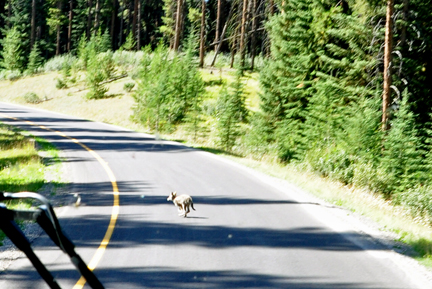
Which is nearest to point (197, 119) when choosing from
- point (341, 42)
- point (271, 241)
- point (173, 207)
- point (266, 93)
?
point (266, 93)

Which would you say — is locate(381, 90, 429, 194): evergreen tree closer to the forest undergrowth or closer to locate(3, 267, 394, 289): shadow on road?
the forest undergrowth

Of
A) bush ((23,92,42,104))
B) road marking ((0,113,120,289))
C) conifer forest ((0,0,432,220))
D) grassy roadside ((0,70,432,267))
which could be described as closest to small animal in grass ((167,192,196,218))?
road marking ((0,113,120,289))

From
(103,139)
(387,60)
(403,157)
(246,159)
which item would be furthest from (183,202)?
(103,139)

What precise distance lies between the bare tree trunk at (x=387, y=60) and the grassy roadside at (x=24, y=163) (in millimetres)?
14966

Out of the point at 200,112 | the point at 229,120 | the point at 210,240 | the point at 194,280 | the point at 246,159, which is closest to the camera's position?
the point at 194,280

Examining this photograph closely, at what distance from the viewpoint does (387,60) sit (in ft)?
71.2

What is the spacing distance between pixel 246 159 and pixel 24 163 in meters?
9.40

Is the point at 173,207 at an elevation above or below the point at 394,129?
below

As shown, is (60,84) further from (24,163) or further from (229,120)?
(24,163)

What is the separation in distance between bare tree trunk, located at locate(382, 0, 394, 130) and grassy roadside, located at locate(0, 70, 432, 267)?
4.71 m

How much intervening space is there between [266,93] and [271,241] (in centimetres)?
2134

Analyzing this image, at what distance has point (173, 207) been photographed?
10.9 metres

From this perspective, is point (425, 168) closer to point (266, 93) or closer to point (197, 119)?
point (266, 93)

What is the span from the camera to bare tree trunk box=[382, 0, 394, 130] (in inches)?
842
